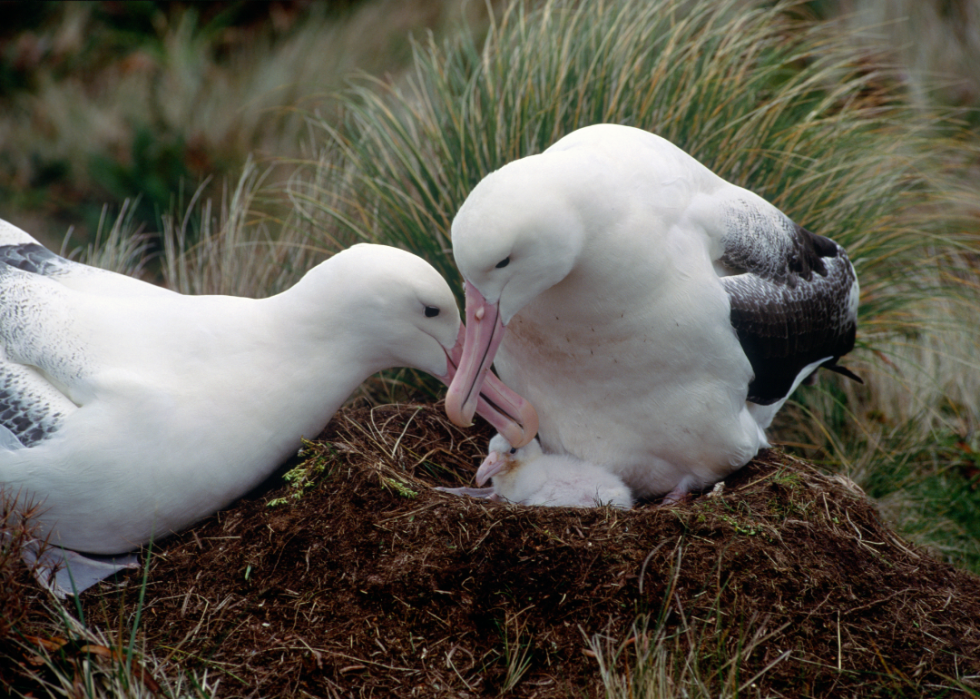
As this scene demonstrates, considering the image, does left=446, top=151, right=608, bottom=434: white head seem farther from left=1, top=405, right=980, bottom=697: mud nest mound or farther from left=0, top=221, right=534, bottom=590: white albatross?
left=1, top=405, right=980, bottom=697: mud nest mound

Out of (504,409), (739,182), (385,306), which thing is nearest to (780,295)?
(504,409)

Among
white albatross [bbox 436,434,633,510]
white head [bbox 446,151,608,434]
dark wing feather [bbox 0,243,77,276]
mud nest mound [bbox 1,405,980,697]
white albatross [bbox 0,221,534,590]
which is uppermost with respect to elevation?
white head [bbox 446,151,608,434]

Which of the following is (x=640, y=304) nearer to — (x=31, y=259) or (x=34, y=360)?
(x=34, y=360)

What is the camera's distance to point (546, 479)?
4.15m

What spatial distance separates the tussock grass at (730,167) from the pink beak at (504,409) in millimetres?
1229

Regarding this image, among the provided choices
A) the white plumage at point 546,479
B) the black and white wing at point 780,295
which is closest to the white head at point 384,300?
the white plumage at point 546,479

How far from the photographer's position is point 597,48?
19.0 feet

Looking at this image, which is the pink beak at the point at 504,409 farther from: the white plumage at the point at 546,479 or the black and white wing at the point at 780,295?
the black and white wing at the point at 780,295

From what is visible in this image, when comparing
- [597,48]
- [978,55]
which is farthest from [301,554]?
[978,55]

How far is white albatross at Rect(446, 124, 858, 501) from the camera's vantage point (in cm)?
336

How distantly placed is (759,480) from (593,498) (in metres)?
0.71

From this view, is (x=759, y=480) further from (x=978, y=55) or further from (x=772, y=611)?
(x=978, y=55)

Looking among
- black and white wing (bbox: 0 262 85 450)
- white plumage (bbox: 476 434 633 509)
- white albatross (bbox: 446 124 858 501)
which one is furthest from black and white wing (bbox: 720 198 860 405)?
black and white wing (bbox: 0 262 85 450)

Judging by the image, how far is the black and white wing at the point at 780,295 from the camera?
12.8 ft
